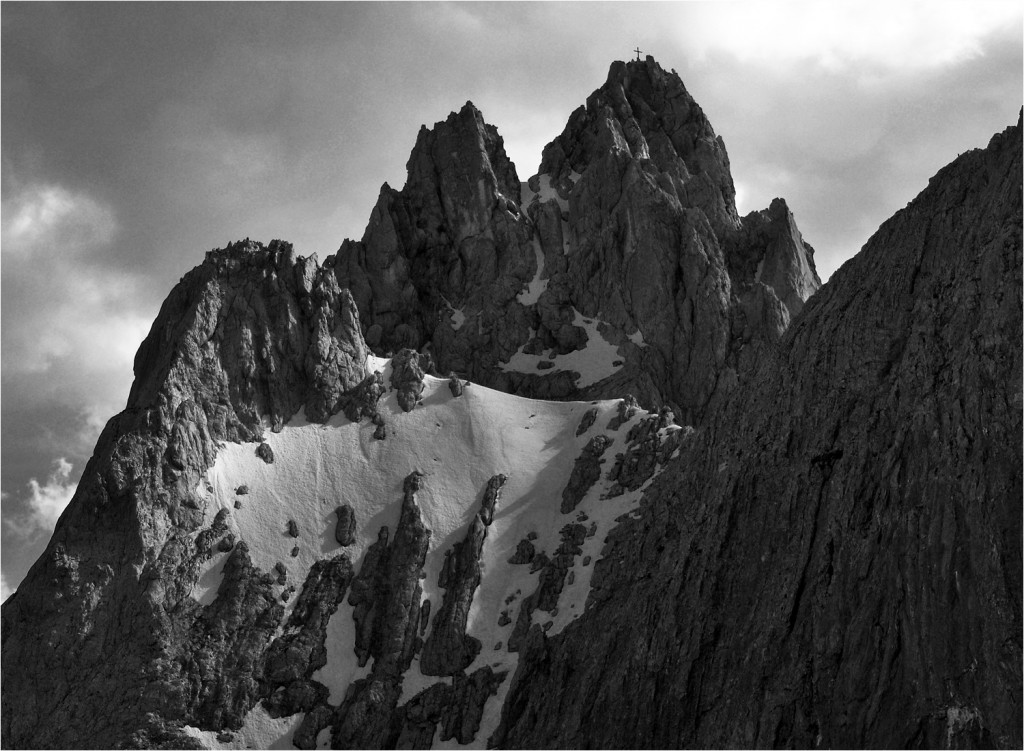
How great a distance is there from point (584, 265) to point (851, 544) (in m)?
83.2

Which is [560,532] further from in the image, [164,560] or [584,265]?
[584,265]

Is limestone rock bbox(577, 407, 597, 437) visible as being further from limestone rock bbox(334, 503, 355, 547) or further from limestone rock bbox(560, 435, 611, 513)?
limestone rock bbox(334, 503, 355, 547)

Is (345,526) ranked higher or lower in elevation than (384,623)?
higher

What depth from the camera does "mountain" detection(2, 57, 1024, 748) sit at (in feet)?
227

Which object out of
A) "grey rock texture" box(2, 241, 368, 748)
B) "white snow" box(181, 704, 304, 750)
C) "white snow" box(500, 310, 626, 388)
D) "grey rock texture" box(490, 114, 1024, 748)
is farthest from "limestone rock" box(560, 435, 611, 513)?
"white snow" box(181, 704, 304, 750)

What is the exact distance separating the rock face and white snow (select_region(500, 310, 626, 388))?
0.74 feet

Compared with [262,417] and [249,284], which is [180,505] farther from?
[249,284]

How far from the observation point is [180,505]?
323 feet

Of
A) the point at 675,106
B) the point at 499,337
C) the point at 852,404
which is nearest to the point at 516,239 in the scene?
the point at 499,337

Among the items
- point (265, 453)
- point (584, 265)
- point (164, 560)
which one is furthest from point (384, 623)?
point (584, 265)

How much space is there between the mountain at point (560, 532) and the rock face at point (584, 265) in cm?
131

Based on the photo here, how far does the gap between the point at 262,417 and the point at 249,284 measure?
1358cm

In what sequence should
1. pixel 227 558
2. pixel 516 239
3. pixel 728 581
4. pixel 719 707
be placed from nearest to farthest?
pixel 719 707 < pixel 728 581 < pixel 227 558 < pixel 516 239

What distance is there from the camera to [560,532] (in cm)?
10319
